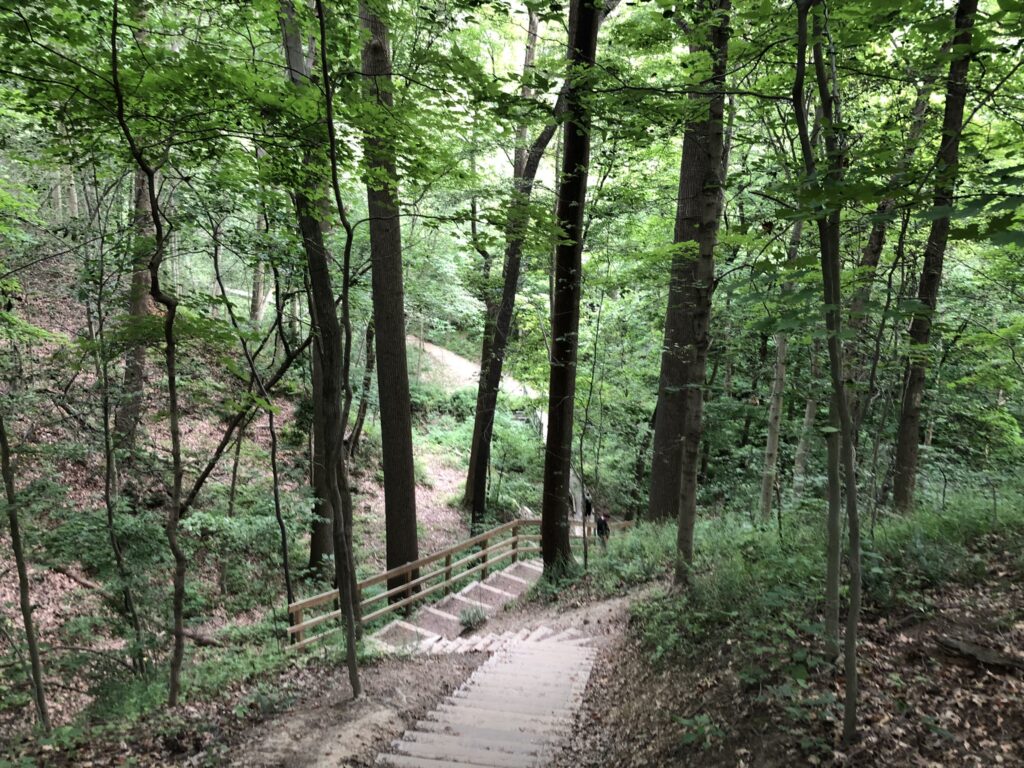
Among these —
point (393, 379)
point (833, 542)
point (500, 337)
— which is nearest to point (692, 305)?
point (833, 542)

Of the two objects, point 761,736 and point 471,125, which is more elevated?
point 471,125

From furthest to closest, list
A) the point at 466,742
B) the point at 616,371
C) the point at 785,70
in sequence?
the point at 616,371, the point at 785,70, the point at 466,742

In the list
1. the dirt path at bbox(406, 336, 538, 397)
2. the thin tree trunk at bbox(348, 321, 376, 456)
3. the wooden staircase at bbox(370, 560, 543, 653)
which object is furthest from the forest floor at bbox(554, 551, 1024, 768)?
the dirt path at bbox(406, 336, 538, 397)

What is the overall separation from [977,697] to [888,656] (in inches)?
23.2

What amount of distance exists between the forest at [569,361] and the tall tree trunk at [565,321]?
6cm

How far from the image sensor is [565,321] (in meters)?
8.83

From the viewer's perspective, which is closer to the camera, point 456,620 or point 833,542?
point 833,542

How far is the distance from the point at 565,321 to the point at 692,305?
9.02 ft

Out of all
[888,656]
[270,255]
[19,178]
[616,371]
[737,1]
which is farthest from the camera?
[19,178]

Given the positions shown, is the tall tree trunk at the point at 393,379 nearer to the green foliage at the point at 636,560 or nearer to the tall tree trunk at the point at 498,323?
the tall tree trunk at the point at 498,323

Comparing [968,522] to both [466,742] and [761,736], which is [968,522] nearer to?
[761,736]

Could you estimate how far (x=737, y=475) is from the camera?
52.2 ft

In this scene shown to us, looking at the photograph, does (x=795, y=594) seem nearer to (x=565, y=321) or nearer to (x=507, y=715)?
(x=507, y=715)

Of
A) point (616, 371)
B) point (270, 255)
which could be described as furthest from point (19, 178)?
point (616, 371)
